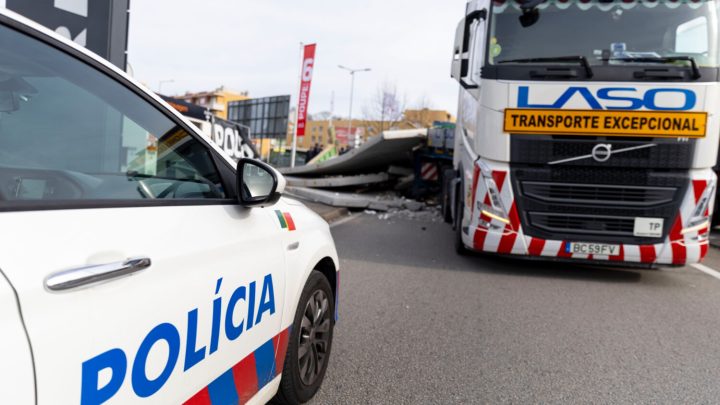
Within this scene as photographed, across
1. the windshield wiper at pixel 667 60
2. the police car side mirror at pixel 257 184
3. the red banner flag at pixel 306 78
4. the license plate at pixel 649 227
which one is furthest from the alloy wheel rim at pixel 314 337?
the red banner flag at pixel 306 78

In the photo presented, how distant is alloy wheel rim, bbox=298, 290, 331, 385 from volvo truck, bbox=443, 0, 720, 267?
11.2 feet

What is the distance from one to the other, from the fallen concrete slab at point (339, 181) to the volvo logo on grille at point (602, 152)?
9.64m

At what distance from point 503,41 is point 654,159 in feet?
6.86

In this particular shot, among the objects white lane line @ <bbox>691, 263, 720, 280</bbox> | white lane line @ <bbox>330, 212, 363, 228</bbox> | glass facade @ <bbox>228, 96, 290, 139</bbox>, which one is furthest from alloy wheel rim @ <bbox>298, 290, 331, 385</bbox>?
glass facade @ <bbox>228, 96, 290, 139</bbox>

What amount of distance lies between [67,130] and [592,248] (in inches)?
212

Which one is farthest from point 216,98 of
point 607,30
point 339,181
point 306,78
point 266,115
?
point 607,30

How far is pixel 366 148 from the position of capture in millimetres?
12906

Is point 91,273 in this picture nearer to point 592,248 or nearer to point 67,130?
point 67,130

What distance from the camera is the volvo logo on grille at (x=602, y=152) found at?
18.2 feet

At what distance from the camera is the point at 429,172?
45.9 ft

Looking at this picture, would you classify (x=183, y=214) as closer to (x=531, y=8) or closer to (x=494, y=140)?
(x=494, y=140)

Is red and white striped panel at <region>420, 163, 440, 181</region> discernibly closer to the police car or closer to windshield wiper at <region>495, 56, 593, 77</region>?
windshield wiper at <region>495, 56, 593, 77</region>

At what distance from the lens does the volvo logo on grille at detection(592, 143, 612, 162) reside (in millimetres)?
5551

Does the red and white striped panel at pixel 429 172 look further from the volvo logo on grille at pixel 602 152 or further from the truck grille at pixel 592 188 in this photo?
the volvo logo on grille at pixel 602 152
